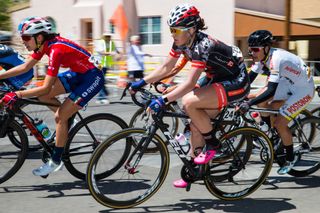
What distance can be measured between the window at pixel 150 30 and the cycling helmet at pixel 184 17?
22.1 metres

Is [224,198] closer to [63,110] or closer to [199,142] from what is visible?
[199,142]

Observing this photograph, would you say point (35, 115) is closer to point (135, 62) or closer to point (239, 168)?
point (239, 168)

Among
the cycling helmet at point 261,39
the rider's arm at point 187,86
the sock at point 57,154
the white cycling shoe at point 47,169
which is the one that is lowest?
the white cycling shoe at point 47,169

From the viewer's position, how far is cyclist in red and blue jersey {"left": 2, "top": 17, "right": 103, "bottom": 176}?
18.1ft

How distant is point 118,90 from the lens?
17.4m

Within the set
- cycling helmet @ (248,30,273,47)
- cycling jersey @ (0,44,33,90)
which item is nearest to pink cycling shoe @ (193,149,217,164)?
cycling helmet @ (248,30,273,47)

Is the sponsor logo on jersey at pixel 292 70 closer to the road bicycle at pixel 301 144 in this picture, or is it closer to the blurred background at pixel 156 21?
the road bicycle at pixel 301 144

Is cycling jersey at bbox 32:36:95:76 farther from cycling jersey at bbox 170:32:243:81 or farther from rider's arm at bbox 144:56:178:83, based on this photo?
cycling jersey at bbox 170:32:243:81

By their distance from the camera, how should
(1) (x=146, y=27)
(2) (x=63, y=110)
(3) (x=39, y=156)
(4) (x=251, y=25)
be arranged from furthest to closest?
1. (1) (x=146, y=27)
2. (4) (x=251, y=25)
3. (3) (x=39, y=156)
4. (2) (x=63, y=110)

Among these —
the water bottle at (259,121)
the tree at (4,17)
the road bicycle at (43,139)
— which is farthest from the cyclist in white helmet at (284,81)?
the tree at (4,17)

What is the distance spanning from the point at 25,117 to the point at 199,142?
2.05m

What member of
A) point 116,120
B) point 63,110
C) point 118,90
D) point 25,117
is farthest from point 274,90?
point 118,90

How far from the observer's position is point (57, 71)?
5.52 m

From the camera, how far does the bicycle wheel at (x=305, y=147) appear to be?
6320mm
